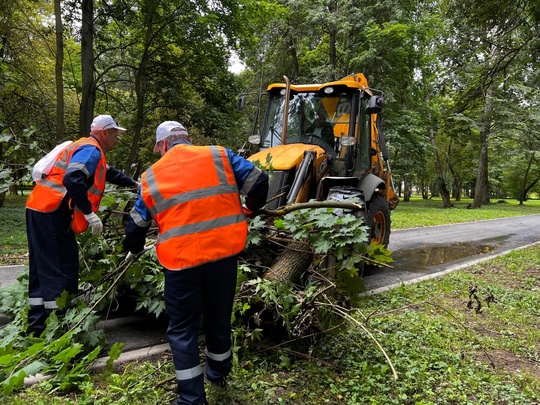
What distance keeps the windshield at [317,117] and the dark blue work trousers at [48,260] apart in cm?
353

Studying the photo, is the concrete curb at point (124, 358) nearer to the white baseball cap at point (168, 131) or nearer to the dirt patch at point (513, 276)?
the white baseball cap at point (168, 131)

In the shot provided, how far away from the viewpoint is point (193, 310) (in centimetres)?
254

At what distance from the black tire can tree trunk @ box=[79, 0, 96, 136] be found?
7941mm

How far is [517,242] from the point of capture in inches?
440

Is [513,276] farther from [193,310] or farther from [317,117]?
[193,310]

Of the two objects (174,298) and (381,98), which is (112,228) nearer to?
(174,298)

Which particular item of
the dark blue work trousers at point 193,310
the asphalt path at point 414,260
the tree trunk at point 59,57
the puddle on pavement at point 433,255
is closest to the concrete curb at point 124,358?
the asphalt path at point 414,260

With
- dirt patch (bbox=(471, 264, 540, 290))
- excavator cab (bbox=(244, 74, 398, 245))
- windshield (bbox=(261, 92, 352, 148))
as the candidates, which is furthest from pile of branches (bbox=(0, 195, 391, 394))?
dirt patch (bbox=(471, 264, 540, 290))

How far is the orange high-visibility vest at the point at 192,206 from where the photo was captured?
2.48 m

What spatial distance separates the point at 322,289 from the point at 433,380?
1.11m

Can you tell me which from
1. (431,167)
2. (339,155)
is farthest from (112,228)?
(431,167)

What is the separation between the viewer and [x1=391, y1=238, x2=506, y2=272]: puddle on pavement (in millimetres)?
7394

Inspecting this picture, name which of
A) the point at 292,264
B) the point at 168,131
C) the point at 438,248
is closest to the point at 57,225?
the point at 168,131

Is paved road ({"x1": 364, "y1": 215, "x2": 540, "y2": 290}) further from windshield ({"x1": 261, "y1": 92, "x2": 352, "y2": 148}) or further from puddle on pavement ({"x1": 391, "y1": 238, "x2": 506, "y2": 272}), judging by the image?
windshield ({"x1": 261, "y1": 92, "x2": 352, "y2": 148})
